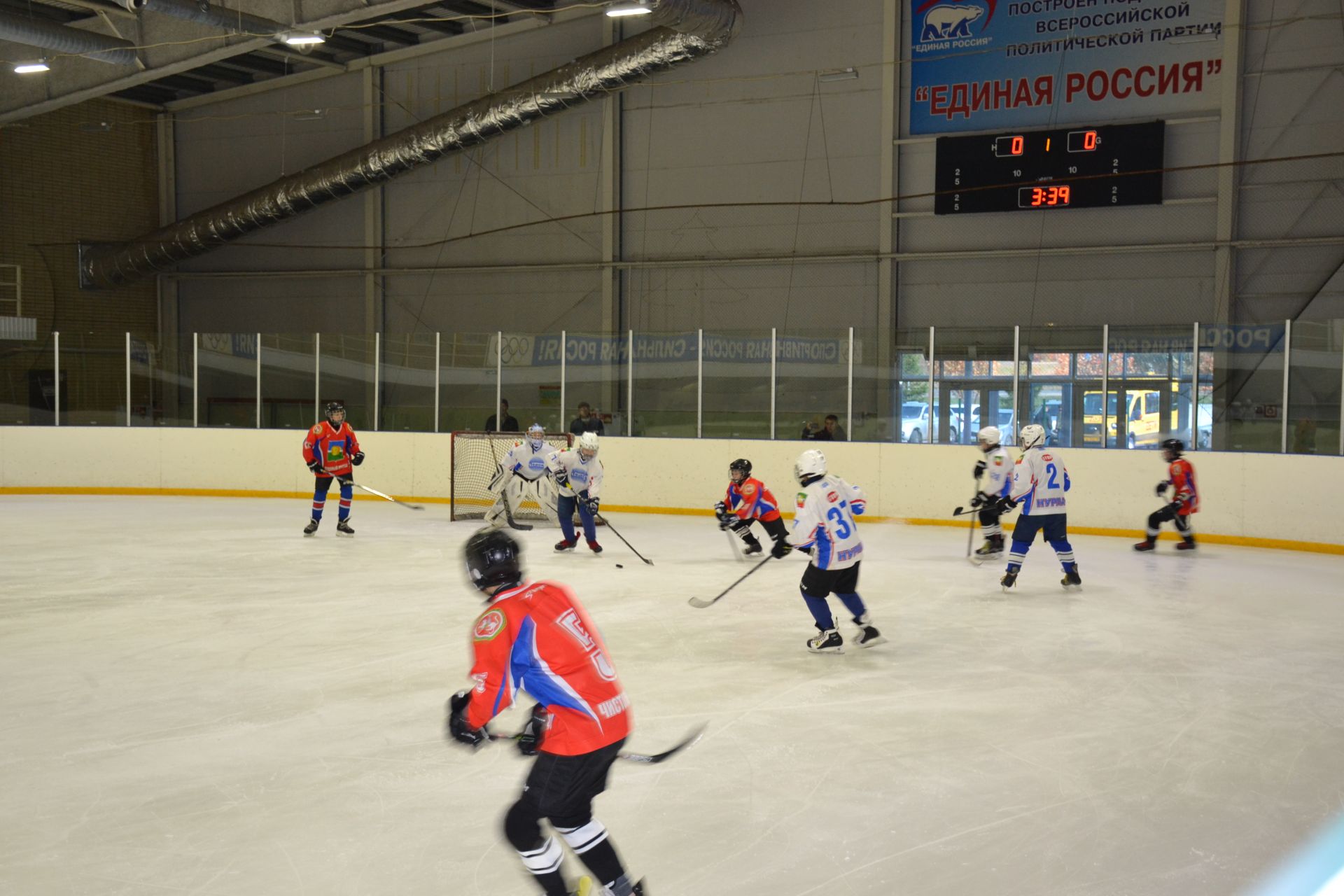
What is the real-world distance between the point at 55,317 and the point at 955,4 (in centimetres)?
1326

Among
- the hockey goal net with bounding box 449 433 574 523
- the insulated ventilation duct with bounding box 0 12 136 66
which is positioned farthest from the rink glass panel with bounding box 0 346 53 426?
the hockey goal net with bounding box 449 433 574 523

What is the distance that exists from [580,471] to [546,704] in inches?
261

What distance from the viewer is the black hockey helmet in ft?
8.45

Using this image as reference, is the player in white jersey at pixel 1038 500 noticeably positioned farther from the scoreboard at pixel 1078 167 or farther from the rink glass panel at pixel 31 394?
the rink glass panel at pixel 31 394

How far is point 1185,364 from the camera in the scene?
10352mm

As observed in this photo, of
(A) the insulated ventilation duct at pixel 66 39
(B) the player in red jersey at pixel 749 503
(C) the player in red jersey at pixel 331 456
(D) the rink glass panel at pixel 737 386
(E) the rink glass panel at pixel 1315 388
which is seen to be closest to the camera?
(B) the player in red jersey at pixel 749 503

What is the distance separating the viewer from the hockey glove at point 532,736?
2.51 meters

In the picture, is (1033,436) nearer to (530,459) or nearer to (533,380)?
(530,459)

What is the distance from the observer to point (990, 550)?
29.9ft

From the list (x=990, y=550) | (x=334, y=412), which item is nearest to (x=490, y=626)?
(x=990, y=550)

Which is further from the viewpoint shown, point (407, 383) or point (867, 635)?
point (407, 383)

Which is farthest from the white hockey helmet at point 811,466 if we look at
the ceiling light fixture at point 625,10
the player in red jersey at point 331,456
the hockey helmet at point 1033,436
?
the ceiling light fixture at point 625,10

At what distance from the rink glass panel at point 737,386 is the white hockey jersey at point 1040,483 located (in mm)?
4849

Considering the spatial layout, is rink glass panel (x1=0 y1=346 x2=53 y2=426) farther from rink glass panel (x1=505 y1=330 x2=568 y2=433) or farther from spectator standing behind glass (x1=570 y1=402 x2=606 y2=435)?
spectator standing behind glass (x1=570 y1=402 x2=606 y2=435)
